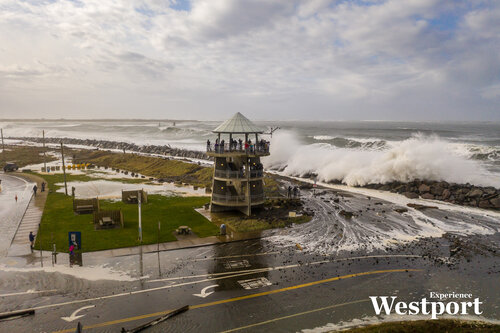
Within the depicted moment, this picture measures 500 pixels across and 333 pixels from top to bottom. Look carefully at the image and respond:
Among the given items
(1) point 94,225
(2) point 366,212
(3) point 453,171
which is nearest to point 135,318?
(1) point 94,225

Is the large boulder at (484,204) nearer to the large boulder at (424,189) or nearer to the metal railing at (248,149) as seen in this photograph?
the large boulder at (424,189)

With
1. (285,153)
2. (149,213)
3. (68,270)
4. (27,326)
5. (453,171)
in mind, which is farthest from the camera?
(285,153)

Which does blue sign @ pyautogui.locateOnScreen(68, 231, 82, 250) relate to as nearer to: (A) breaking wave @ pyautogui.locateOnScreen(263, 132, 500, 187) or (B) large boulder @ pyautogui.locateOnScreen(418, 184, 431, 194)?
(B) large boulder @ pyautogui.locateOnScreen(418, 184, 431, 194)

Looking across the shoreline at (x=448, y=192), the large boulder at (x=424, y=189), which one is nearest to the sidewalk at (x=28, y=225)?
the shoreline at (x=448, y=192)

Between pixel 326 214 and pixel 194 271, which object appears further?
pixel 326 214

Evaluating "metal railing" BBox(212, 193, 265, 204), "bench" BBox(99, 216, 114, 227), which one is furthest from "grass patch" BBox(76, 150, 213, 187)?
"bench" BBox(99, 216, 114, 227)

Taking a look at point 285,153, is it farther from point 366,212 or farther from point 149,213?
point 149,213
